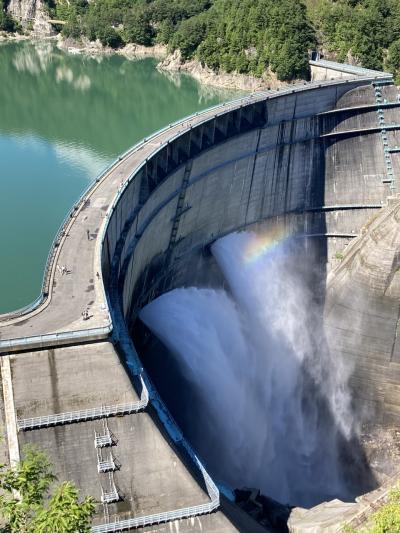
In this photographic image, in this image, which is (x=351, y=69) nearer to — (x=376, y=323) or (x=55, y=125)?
(x=376, y=323)

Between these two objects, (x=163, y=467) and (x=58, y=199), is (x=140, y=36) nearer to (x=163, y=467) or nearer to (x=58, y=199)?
(x=58, y=199)

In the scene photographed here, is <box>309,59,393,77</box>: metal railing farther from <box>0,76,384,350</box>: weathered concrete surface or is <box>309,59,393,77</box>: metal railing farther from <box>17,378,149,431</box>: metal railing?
<box>17,378,149,431</box>: metal railing

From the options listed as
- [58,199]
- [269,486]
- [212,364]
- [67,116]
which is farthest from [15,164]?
[269,486]

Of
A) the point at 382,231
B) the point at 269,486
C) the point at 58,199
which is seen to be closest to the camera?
the point at 269,486

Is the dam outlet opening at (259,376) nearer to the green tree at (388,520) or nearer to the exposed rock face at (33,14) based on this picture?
the green tree at (388,520)

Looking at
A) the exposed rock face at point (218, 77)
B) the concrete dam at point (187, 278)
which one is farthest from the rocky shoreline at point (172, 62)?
the concrete dam at point (187, 278)

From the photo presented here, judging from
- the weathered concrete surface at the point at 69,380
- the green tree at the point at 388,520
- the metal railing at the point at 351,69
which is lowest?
the green tree at the point at 388,520

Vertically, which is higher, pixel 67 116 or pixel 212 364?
pixel 67 116
